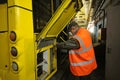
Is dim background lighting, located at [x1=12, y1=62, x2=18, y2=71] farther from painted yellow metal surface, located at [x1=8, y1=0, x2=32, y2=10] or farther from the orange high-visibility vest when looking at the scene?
the orange high-visibility vest

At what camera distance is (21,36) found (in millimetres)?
1837

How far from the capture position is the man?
9.55 feet

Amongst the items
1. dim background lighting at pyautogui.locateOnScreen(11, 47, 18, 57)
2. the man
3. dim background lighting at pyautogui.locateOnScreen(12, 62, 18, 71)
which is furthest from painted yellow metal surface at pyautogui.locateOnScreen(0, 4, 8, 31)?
the man

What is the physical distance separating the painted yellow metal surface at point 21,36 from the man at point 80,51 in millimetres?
1087

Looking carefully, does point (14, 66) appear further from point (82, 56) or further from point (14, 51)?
point (82, 56)

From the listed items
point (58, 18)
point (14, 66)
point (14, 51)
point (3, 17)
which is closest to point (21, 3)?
A: point (3, 17)

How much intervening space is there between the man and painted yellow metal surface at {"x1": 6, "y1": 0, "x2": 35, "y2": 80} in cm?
109

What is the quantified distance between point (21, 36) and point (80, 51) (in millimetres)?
1401

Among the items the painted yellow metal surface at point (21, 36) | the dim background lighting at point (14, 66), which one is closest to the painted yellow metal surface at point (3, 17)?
the painted yellow metal surface at point (21, 36)

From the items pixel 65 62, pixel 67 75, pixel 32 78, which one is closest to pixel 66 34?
pixel 65 62

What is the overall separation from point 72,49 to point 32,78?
3.53 feet

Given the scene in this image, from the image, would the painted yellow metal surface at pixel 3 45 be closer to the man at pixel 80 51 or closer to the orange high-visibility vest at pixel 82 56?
the man at pixel 80 51

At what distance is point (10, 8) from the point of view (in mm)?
1843

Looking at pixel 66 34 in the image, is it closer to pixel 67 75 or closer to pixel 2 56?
pixel 67 75
